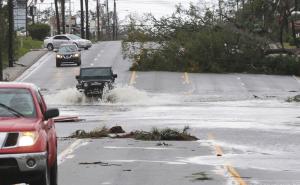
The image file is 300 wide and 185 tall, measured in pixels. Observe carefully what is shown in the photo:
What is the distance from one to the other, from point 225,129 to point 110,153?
7.88 metres

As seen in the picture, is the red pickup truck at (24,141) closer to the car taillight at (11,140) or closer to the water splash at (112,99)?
the car taillight at (11,140)

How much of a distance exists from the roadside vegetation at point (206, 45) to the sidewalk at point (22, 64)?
28.9ft

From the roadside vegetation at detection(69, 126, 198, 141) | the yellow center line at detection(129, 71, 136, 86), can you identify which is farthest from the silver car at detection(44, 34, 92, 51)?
the roadside vegetation at detection(69, 126, 198, 141)

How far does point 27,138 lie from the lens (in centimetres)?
890

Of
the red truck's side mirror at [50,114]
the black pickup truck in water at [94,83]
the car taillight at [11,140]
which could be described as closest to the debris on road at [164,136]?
the red truck's side mirror at [50,114]

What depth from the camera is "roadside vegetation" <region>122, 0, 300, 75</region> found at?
5859cm

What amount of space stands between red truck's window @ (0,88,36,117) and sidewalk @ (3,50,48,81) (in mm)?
43209

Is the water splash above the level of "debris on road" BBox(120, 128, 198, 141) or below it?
below

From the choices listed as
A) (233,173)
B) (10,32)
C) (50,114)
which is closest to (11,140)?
(50,114)

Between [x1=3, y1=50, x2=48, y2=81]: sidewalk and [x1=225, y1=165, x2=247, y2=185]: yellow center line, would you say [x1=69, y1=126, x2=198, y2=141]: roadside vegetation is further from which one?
[x1=3, y1=50, x2=48, y2=81]: sidewalk

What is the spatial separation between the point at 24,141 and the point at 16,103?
1255 mm

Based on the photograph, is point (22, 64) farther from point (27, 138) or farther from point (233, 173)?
point (27, 138)

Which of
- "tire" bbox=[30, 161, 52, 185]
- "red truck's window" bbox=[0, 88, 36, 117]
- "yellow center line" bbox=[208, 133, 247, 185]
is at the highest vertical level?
"red truck's window" bbox=[0, 88, 36, 117]

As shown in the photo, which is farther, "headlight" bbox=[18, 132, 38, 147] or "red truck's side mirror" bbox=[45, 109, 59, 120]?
"red truck's side mirror" bbox=[45, 109, 59, 120]
